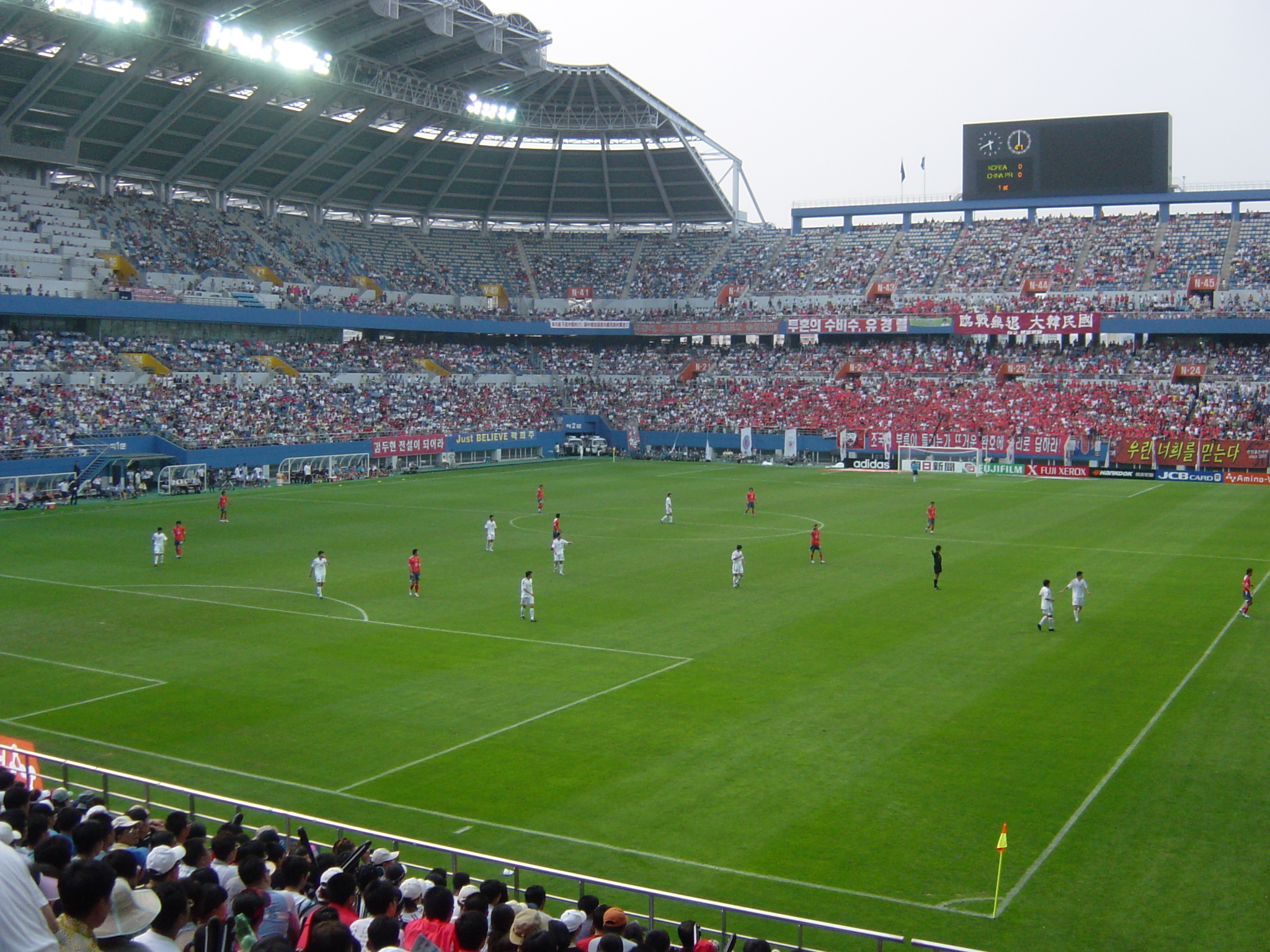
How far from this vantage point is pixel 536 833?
51.0ft

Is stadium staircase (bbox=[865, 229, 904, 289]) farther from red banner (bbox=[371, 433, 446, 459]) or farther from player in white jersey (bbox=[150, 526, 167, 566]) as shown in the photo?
player in white jersey (bbox=[150, 526, 167, 566])

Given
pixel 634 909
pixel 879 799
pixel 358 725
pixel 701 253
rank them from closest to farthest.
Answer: pixel 634 909, pixel 879 799, pixel 358 725, pixel 701 253

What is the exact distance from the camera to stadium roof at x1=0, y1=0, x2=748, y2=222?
60.3 meters

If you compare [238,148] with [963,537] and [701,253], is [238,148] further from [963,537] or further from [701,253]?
[963,537]

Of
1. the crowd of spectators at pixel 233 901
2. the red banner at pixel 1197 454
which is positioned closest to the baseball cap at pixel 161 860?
the crowd of spectators at pixel 233 901

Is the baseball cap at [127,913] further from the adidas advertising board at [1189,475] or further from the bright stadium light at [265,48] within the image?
the adidas advertising board at [1189,475]

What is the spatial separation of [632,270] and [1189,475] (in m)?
53.4

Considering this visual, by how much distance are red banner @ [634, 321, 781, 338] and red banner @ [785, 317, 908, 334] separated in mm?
1778

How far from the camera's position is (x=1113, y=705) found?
21422 mm

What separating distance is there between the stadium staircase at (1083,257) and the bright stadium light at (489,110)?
45.3 metres

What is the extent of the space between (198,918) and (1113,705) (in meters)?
19.1

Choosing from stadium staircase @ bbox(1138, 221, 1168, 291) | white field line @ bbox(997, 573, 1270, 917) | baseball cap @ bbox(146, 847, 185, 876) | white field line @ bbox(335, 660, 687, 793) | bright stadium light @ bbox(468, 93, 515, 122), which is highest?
bright stadium light @ bbox(468, 93, 515, 122)

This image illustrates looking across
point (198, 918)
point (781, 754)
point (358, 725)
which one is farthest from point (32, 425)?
point (198, 918)

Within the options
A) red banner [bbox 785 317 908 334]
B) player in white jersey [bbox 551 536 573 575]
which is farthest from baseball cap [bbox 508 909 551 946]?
red banner [bbox 785 317 908 334]
